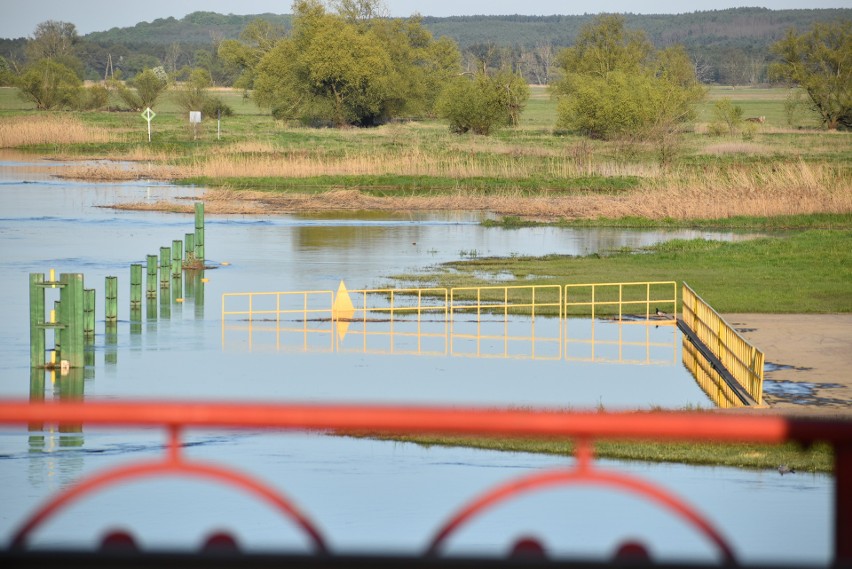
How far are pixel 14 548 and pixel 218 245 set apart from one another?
37271 mm

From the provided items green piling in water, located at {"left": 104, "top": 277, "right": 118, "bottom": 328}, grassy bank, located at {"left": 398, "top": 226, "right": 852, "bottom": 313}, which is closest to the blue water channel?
green piling in water, located at {"left": 104, "top": 277, "right": 118, "bottom": 328}

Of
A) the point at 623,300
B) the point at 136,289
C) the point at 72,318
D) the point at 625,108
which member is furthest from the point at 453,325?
the point at 625,108

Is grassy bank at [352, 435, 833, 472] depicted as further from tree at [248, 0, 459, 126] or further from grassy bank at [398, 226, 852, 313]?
Answer: tree at [248, 0, 459, 126]

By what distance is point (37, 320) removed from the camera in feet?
66.3

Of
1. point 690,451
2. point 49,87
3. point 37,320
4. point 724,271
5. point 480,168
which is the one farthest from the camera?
point 49,87

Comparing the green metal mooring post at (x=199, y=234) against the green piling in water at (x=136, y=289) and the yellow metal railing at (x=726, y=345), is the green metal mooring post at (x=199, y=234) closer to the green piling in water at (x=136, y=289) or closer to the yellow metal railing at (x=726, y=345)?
the green piling in water at (x=136, y=289)

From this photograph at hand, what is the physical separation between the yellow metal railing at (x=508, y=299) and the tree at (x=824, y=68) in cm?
7751

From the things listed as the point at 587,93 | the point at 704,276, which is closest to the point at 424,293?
the point at 704,276

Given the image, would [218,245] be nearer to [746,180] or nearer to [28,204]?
[28,204]

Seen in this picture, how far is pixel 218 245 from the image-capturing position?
3988cm

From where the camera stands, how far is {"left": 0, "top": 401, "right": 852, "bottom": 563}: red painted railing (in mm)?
2895

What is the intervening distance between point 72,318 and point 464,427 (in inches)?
713

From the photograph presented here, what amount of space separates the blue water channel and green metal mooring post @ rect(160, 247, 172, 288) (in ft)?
2.19

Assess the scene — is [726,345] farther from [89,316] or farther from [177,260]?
[177,260]
